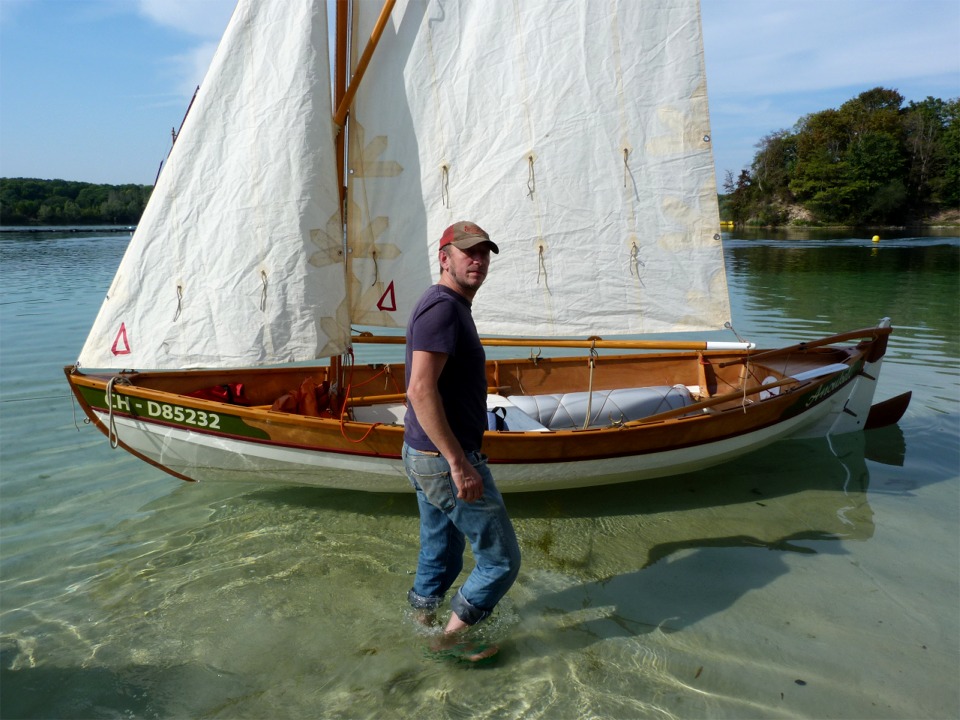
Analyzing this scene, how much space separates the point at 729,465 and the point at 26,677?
629 centimetres

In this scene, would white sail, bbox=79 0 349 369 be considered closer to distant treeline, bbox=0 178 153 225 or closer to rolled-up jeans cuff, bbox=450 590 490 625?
rolled-up jeans cuff, bbox=450 590 490 625

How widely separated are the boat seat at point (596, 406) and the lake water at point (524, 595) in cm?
72

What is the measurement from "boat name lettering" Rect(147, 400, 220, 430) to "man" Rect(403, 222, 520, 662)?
8.33ft

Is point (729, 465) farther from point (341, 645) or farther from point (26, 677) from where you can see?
point (26, 677)

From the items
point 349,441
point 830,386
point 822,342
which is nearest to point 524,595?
point 349,441

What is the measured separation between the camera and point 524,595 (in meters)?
4.54

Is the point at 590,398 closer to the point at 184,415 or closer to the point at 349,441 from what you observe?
the point at 349,441

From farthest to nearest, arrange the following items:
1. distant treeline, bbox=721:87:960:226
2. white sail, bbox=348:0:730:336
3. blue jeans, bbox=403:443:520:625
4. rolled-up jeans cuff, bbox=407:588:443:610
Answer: distant treeline, bbox=721:87:960:226, white sail, bbox=348:0:730:336, rolled-up jeans cuff, bbox=407:588:443:610, blue jeans, bbox=403:443:520:625

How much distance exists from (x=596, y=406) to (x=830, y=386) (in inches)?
100.0

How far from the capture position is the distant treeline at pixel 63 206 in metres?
92.4

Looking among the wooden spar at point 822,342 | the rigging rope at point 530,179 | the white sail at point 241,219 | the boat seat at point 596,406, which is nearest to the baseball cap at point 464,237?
the white sail at point 241,219

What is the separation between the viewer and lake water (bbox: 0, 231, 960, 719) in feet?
11.9

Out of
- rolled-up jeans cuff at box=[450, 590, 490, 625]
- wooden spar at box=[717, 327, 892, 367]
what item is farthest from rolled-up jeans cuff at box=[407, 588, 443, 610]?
wooden spar at box=[717, 327, 892, 367]

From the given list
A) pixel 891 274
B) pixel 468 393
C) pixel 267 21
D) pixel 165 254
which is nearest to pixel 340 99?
pixel 267 21
